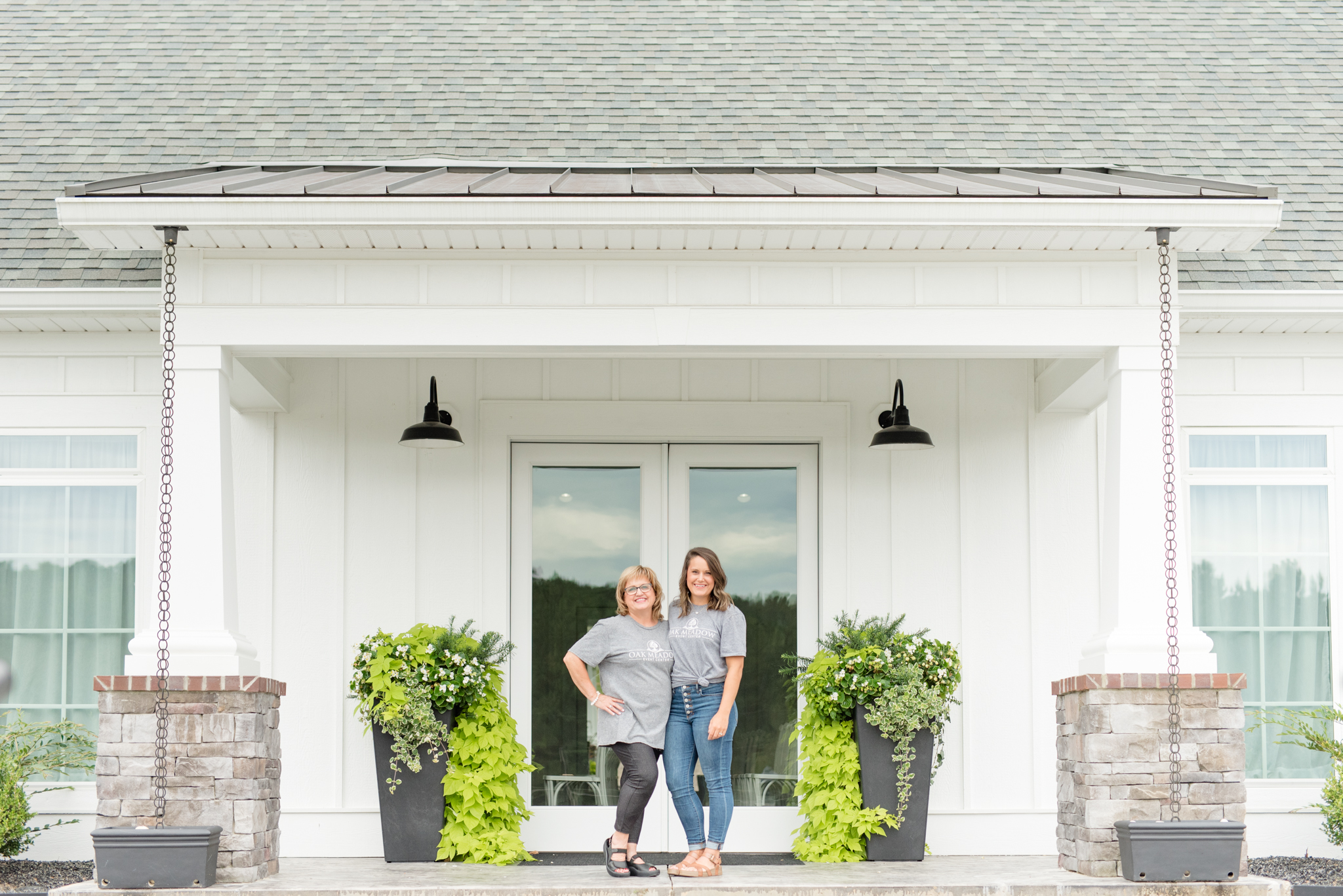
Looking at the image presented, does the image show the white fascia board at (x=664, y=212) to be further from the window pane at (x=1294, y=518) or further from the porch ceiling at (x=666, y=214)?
the window pane at (x=1294, y=518)

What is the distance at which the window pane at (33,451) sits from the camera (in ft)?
24.3

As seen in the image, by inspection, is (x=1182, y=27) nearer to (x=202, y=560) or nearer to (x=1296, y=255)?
(x=1296, y=255)

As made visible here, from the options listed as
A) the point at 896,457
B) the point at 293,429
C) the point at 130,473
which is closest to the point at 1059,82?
the point at 896,457

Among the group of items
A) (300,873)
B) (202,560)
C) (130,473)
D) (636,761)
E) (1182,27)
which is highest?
(1182,27)

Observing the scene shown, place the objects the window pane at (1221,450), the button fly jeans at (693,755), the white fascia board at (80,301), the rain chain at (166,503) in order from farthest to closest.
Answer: the window pane at (1221,450) < the white fascia board at (80,301) < the button fly jeans at (693,755) < the rain chain at (166,503)

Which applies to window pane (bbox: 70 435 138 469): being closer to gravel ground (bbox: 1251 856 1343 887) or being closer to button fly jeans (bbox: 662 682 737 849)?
button fly jeans (bbox: 662 682 737 849)

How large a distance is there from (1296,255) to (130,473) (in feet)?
22.0

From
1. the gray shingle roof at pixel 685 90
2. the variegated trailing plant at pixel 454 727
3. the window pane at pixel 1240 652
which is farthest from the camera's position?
the gray shingle roof at pixel 685 90

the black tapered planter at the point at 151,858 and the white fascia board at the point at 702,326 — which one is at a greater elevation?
the white fascia board at the point at 702,326

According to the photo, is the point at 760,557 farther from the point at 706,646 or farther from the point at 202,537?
the point at 202,537

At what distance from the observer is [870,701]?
6.66 metres

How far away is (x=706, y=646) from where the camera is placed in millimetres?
5863

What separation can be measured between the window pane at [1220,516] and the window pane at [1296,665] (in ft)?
1.92

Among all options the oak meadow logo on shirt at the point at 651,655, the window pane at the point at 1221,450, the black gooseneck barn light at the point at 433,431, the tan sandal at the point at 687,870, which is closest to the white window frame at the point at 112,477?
the black gooseneck barn light at the point at 433,431
